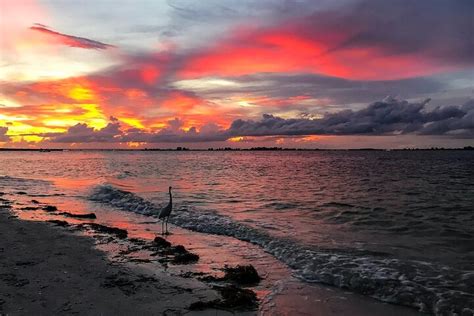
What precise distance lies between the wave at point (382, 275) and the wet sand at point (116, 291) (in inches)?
20.6

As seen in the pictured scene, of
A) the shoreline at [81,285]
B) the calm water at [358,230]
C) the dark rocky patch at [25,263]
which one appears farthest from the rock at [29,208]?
the dark rocky patch at [25,263]

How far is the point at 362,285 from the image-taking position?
916cm

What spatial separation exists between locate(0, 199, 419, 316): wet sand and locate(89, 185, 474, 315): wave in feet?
1.72

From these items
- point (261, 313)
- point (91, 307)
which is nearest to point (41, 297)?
point (91, 307)

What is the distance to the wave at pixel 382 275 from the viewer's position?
8.30 meters

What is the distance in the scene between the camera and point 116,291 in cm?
781

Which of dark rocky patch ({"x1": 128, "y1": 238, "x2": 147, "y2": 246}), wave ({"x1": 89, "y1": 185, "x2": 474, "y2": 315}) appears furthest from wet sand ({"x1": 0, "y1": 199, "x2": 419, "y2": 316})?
dark rocky patch ({"x1": 128, "y1": 238, "x2": 147, "y2": 246})

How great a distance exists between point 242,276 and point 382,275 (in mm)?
3497

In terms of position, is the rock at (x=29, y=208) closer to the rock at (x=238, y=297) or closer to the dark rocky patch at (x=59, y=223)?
the dark rocky patch at (x=59, y=223)

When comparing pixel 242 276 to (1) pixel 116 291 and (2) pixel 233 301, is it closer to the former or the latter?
(2) pixel 233 301

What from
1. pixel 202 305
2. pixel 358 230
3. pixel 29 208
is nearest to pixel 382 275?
pixel 202 305

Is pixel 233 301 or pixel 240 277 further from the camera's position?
pixel 240 277

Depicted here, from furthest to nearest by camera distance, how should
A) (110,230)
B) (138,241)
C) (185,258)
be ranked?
1. (110,230)
2. (138,241)
3. (185,258)

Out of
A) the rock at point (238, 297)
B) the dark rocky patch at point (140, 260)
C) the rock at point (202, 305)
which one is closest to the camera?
the rock at point (202, 305)
